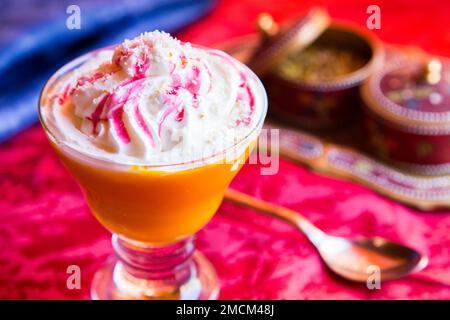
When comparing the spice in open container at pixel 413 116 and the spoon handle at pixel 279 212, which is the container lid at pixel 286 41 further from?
the spoon handle at pixel 279 212

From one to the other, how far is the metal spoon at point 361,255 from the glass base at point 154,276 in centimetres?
20

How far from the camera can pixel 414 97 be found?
1347mm

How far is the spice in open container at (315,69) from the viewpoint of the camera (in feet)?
4.68

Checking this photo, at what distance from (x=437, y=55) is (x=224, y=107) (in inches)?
38.7

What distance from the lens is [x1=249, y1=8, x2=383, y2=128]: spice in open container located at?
1427 millimetres

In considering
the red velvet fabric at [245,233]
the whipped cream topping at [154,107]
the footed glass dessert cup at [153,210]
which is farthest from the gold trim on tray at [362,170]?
the whipped cream topping at [154,107]

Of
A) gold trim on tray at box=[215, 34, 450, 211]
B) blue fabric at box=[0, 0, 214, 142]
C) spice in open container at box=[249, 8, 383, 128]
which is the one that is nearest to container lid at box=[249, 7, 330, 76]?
spice in open container at box=[249, 8, 383, 128]

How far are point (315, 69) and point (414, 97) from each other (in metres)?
0.27

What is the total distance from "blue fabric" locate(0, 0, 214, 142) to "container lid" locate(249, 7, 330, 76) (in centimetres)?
41

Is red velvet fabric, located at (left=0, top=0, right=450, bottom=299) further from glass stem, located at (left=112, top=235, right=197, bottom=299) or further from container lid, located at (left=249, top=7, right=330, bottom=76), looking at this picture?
container lid, located at (left=249, top=7, right=330, bottom=76)

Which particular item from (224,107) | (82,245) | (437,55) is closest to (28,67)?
(82,245)

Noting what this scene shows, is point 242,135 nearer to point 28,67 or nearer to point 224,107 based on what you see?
point 224,107

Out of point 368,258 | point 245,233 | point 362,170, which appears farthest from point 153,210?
point 362,170

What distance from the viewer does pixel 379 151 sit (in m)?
1.41
